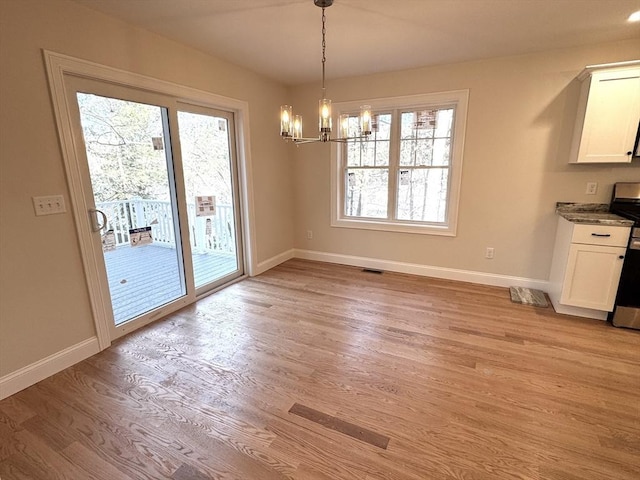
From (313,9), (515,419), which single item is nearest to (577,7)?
(313,9)

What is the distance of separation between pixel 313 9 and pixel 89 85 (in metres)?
1.78

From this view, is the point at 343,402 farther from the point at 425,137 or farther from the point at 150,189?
the point at 425,137

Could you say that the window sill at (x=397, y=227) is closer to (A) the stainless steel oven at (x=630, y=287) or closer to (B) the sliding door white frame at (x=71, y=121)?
(A) the stainless steel oven at (x=630, y=287)

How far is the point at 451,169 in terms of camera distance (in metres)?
3.72

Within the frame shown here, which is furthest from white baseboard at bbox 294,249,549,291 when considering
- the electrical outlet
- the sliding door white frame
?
the electrical outlet

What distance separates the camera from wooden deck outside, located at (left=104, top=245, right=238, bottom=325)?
2.71 meters

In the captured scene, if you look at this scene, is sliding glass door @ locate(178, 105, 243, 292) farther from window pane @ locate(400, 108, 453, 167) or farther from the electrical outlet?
window pane @ locate(400, 108, 453, 167)

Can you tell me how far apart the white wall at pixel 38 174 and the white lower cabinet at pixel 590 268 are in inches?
164

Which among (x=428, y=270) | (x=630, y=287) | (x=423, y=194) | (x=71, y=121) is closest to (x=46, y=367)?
(x=71, y=121)

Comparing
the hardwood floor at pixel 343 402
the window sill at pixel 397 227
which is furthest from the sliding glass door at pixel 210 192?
the window sill at pixel 397 227

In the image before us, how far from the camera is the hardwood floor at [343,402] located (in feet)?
4.98

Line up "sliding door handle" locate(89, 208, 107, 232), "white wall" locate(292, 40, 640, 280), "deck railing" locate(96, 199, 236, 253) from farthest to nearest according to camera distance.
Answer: "white wall" locate(292, 40, 640, 280) < "deck railing" locate(96, 199, 236, 253) < "sliding door handle" locate(89, 208, 107, 232)

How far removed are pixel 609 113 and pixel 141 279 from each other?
4764 millimetres

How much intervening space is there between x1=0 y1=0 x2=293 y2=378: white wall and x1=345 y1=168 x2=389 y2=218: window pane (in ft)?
8.84
